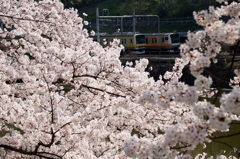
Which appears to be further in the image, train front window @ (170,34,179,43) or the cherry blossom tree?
train front window @ (170,34,179,43)

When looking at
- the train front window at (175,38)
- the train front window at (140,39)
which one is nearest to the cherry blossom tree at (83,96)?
the train front window at (175,38)

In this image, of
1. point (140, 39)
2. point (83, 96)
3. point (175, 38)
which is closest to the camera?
point (83, 96)

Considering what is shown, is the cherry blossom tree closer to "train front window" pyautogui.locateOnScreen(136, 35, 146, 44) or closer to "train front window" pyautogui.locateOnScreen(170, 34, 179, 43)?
"train front window" pyautogui.locateOnScreen(170, 34, 179, 43)

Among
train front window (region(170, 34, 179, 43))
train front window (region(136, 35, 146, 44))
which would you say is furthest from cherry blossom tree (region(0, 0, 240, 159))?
train front window (region(136, 35, 146, 44))

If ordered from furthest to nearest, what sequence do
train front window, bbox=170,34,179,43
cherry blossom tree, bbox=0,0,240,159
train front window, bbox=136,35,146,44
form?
train front window, bbox=136,35,146,44 < train front window, bbox=170,34,179,43 < cherry blossom tree, bbox=0,0,240,159

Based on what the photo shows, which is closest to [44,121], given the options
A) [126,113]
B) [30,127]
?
[30,127]

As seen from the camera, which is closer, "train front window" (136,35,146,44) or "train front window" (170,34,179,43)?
"train front window" (170,34,179,43)

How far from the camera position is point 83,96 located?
18.6 ft

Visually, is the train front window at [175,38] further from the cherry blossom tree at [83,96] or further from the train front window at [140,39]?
the cherry blossom tree at [83,96]

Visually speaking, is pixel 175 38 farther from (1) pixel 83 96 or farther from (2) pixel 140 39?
(1) pixel 83 96

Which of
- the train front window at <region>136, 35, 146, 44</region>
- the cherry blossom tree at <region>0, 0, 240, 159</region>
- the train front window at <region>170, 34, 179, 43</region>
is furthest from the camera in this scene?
the train front window at <region>136, 35, 146, 44</region>

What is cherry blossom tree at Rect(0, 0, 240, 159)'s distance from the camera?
2.76 metres

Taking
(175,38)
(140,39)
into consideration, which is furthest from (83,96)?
(140,39)

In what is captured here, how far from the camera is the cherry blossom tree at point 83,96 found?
2758 mm
